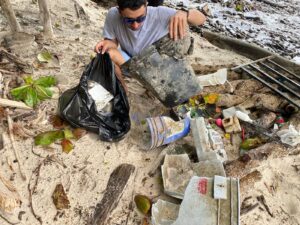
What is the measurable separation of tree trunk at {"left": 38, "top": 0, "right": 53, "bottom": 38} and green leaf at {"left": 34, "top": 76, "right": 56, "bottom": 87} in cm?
88

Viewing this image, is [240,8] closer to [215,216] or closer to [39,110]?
[39,110]

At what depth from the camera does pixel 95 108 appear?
239cm

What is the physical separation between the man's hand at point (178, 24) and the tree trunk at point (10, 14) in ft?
5.87

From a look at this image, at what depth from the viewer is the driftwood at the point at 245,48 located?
13.2 feet

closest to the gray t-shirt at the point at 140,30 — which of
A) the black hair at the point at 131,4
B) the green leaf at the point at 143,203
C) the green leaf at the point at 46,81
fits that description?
the black hair at the point at 131,4

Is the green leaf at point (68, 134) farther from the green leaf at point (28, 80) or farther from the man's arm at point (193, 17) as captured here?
the man's arm at point (193, 17)

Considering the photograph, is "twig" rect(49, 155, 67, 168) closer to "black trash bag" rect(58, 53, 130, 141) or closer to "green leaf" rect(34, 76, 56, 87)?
"black trash bag" rect(58, 53, 130, 141)

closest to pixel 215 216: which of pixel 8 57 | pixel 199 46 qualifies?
pixel 8 57

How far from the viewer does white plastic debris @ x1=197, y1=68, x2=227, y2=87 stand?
3203 millimetres

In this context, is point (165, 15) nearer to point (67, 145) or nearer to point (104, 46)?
point (104, 46)

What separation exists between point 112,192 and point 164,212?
42 cm

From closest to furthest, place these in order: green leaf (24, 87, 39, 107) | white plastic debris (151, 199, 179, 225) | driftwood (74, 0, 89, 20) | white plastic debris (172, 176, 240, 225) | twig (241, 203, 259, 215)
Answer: white plastic debris (172, 176, 240, 225), white plastic debris (151, 199, 179, 225), twig (241, 203, 259, 215), green leaf (24, 87, 39, 107), driftwood (74, 0, 89, 20)

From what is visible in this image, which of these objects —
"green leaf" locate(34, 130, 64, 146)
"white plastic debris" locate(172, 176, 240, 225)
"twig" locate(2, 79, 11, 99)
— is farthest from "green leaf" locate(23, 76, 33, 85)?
"white plastic debris" locate(172, 176, 240, 225)

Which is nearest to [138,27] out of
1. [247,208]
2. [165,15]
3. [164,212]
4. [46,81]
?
[165,15]
